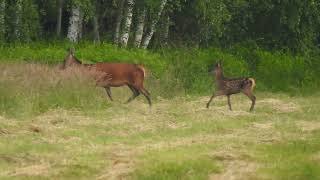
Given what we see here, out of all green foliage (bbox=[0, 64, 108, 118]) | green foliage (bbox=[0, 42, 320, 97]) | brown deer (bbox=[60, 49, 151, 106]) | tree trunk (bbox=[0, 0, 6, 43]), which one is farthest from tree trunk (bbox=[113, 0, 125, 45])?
green foliage (bbox=[0, 64, 108, 118])

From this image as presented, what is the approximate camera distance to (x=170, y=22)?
99.2 feet

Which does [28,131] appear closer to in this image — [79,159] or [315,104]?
[79,159]

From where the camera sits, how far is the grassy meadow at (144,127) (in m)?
11.2

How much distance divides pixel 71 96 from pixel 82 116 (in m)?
1.82

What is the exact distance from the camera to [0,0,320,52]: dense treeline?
27.0 metres

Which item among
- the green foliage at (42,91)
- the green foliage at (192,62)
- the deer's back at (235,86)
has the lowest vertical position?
the green foliage at (192,62)

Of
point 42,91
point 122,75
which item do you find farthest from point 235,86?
point 42,91

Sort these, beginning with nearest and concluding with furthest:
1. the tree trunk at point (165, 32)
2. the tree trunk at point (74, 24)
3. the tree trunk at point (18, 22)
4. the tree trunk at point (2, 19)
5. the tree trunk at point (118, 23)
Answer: the tree trunk at point (2, 19)
the tree trunk at point (18, 22)
the tree trunk at point (74, 24)
the tree trunk at point (118, 23)
the tree trunk at point (165, 32)

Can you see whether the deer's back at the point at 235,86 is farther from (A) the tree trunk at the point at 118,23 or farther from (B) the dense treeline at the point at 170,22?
(A) the tree trunk at the point at 118,23

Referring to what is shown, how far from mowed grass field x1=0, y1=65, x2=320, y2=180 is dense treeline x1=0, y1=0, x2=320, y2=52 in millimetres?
6087

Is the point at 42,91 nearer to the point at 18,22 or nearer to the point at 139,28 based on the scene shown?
the point at 18,22

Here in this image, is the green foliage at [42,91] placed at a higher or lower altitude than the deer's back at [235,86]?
lower

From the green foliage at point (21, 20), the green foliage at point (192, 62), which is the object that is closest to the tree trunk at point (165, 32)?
the green foliage at point (192, 62)

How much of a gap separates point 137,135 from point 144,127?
97 centimetres
